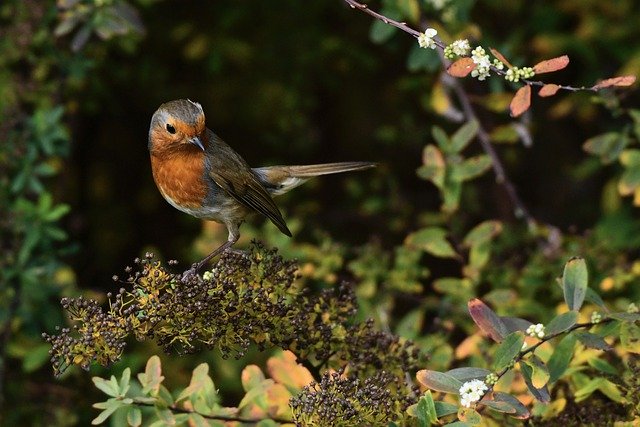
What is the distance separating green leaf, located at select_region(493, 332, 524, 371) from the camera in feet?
7.62

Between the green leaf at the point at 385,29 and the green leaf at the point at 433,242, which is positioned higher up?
the green leaf at the point at 385,29

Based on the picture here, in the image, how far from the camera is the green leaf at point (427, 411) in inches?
88.3

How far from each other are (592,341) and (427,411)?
456 millimetres

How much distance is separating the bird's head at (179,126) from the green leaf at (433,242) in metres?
1.01

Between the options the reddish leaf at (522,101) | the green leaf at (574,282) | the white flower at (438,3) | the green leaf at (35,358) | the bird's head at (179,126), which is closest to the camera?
the reddish leaf at (522,101)

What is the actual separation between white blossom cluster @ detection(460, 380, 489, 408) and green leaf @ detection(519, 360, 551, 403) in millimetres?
102

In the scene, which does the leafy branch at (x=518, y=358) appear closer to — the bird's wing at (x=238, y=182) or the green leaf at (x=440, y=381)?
the green leaf at (x=440, y=381)

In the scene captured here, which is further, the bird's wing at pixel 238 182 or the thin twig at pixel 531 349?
the bird's wing at pixel 238 182

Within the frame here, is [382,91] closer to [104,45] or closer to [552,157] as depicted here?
[552,157]

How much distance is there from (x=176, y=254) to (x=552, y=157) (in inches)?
92.8

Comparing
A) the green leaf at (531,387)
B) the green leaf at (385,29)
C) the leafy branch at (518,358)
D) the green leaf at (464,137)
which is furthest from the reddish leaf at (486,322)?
the green leaf at (385,29)

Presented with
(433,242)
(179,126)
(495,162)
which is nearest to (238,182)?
(179,126)

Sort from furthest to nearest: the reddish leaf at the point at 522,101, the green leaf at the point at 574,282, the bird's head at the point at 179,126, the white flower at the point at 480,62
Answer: the bird's head at the point at 179,126, the green leaf at the point at 574,282, the reddish leaf at the point at 522,101, the white flower at the point at 480,62

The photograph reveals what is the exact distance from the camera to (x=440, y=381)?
232 centimetres
